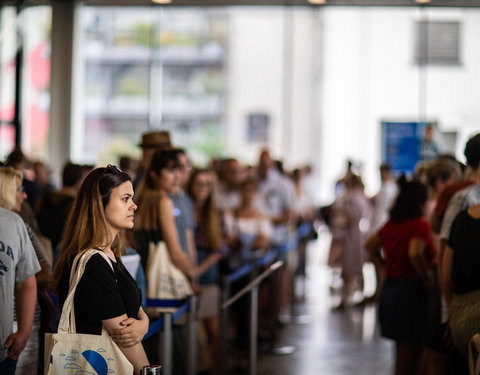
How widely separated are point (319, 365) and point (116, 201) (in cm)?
421

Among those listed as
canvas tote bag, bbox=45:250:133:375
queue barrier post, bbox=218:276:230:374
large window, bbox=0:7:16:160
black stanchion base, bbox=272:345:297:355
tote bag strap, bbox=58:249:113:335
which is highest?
large window, bbox=0:7:16:160

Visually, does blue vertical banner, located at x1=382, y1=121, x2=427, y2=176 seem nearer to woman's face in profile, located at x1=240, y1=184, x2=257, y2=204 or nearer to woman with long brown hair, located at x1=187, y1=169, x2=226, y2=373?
woman's face in profile, located at x1=240, y1=184, x2=257, y2=204

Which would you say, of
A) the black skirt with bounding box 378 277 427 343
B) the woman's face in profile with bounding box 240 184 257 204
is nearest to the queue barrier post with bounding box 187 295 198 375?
the black skirt with bounding box 378 277 427 343

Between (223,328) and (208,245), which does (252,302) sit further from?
(208,245)

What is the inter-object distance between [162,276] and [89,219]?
177 centimetres

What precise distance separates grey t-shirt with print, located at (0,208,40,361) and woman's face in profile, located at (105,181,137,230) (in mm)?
496

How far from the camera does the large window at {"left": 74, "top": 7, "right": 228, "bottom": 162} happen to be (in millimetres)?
14617

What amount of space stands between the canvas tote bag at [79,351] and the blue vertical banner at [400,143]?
34.9 ft

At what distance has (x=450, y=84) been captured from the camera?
1405cm

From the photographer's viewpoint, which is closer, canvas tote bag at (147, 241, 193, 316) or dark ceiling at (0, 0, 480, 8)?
canvas tote bag at (147, 241, 193, 316)

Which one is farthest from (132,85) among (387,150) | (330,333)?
(330,333)

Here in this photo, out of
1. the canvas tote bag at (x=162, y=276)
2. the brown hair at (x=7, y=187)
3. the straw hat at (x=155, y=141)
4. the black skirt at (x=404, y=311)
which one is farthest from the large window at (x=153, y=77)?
the brown hair at (x=7, y=187)

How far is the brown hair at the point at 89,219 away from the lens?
3244mm

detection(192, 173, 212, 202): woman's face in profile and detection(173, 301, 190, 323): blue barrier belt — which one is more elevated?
detection(192, 173, 212, 202): woman's face in profile
